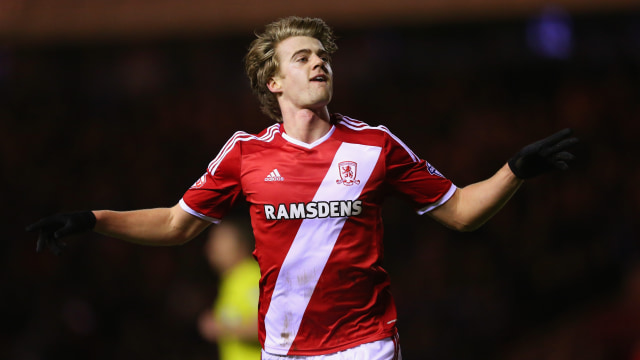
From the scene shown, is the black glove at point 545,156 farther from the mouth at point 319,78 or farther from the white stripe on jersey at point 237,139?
the white stripe on jersey at point 237,139

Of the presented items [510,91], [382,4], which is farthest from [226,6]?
[510,91]

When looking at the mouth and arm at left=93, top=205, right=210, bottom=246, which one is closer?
the mouth

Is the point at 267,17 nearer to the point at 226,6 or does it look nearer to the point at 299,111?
the point at 226,6

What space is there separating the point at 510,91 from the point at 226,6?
378cm

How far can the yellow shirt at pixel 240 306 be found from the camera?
5273 mm

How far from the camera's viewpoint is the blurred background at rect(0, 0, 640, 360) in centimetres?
805

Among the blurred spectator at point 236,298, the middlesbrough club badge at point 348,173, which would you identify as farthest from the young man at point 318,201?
the blurred spectator at point 236,298

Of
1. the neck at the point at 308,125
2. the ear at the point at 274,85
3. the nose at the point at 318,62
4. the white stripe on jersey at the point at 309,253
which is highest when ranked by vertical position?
the nose at the point at 318,62

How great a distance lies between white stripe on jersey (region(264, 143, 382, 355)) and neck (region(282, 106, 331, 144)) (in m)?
0.14

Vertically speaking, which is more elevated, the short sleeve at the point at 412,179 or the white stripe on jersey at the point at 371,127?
the white stripe on jersey at the point at 371,127

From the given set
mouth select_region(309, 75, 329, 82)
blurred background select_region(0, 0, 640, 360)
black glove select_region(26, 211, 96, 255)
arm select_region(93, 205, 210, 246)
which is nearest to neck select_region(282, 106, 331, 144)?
mouth select_region(309, 75, 329, 82)

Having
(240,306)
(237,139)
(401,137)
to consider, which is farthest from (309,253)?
(401,137)

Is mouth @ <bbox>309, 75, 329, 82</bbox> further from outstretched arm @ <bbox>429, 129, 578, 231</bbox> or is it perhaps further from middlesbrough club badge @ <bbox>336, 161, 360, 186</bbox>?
outstretched arm @ <bbox>429, 129, 578, 231</bbox>

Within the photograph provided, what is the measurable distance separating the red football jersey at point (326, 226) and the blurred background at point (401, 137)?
14.2ft
